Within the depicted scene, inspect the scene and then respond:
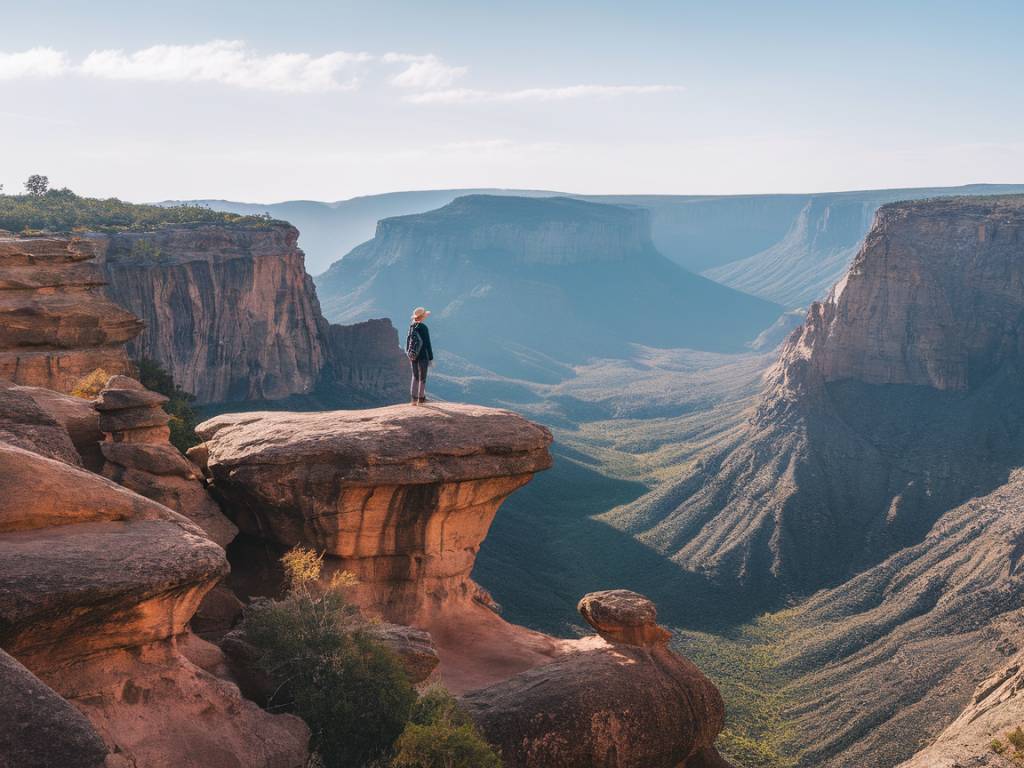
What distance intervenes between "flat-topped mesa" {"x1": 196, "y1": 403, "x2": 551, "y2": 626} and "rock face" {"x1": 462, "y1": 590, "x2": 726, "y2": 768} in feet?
15.8

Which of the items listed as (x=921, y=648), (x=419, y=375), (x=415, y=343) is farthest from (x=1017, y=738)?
(x=921, y=648)

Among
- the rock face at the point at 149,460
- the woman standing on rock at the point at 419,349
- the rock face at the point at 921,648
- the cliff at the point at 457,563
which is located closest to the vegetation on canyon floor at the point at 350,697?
the cliff at the point at 457,563

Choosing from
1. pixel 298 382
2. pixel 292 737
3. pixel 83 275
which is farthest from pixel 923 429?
pixel 292 737

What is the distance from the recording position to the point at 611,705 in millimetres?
22672

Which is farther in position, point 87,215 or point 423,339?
point 87,215

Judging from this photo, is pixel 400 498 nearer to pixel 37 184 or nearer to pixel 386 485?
pixel 386 485

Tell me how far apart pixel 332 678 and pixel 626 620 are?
8.99m

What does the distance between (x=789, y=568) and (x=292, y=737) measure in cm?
8261

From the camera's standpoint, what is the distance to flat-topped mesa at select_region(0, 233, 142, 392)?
132 feet

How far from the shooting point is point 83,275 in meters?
45.8

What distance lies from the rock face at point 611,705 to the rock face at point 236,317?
7289 cm

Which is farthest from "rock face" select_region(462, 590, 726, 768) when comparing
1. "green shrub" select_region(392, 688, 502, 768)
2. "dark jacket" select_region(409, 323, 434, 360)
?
"dark jacket" select_region(409, 323, 434, 360)

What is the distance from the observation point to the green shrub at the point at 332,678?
19312 millimetres

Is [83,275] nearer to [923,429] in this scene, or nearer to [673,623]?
[673,623]
